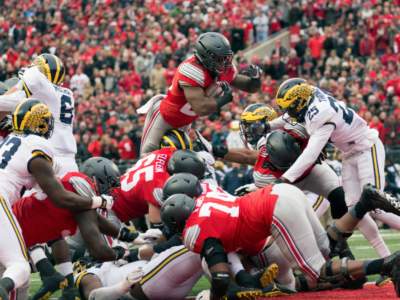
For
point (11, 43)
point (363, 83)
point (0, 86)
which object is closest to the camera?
point (0, 86)

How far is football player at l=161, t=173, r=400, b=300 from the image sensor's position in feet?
13.8

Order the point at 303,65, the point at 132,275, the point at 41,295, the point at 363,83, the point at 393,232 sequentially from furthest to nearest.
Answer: the point at 303,65 < the point at 363,83 < the point at 393,232 < the point at 41,295 < the point at 132,275

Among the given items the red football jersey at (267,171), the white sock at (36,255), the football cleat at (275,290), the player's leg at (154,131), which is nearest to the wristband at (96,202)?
the white sock at (36,255)

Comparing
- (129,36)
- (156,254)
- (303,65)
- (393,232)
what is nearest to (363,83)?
(303,65)

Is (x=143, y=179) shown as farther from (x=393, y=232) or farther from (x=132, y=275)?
(x=393, y=232)

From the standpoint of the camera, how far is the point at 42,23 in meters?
20.5

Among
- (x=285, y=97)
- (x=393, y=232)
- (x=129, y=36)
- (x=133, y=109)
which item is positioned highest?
(x=285, y=97)

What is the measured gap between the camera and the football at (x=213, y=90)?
599 cm

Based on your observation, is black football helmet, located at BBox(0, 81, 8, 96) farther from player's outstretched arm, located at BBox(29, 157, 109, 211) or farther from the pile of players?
player's outstretched arm, located at BBox(29, 157, 109, 211)

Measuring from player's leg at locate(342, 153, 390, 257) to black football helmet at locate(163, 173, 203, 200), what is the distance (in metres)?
1.80

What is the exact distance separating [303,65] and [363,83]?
6.16ft

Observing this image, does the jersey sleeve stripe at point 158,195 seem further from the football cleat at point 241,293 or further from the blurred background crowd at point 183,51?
the blurred background crowd at point 183,51

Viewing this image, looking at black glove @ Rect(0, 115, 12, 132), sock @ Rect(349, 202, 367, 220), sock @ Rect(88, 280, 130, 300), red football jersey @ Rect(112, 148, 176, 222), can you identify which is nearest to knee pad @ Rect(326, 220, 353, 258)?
sock @ Rect(349, 202, 367, 220)

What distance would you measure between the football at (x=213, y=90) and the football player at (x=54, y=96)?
1.44 m
